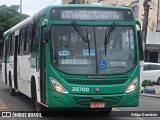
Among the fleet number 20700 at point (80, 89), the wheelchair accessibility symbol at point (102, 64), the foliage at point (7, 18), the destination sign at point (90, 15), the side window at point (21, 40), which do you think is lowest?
the fleet number 20700 at point (80, 89)

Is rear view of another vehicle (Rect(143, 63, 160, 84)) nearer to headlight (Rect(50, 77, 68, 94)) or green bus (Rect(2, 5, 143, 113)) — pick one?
green bus (Rect(2, 5, 143, 113))

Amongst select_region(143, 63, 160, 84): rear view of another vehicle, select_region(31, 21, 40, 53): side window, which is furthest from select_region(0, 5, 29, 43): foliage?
select_region(31, 21, 40, 53): side window

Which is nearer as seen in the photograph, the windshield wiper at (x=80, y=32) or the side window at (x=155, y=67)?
the windshield wiper at (x=80, y=32)

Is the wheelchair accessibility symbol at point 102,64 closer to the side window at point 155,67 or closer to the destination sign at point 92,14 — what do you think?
the destination sign at point 92,14

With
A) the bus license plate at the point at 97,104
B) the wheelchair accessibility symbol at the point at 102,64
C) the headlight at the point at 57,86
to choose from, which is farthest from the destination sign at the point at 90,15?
the bus license plate at the point at 97,104

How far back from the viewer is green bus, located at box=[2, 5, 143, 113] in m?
9.98

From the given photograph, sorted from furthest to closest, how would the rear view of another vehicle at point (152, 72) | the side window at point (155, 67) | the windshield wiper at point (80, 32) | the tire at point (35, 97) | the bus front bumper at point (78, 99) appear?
1. the side window at point (155, 67)
2. the rear view of another vehicle at point (152, 72)
3. the tire at point (35, 97)
4. the windshield wiper at point (80, 32)
5. the bus front bumper at point (78, 99)

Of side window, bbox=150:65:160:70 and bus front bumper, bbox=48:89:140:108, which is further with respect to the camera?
side window, bbox=150:65:160:70

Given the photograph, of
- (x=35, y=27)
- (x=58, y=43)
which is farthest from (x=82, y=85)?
(x=35, y=27)

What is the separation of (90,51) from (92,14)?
3.19ft

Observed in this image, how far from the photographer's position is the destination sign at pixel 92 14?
34.2 feet

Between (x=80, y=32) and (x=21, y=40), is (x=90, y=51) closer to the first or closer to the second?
(x=80, y=32)

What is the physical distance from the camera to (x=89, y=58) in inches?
400

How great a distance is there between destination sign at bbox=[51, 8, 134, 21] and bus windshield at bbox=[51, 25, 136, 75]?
8.9 inches
